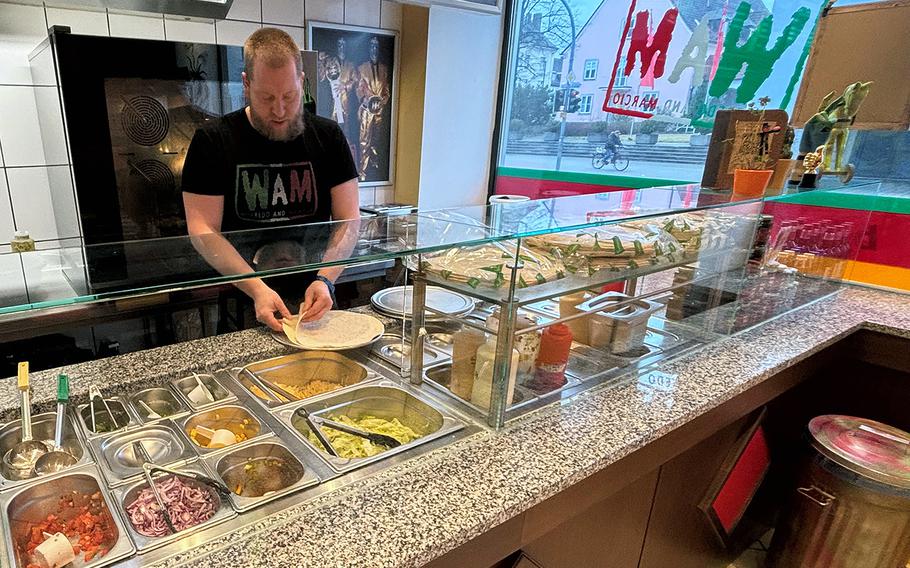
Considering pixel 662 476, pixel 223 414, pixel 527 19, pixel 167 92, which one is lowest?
pixel 662 476

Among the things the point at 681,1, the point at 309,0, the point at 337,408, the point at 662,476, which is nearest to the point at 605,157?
the point at 681,1

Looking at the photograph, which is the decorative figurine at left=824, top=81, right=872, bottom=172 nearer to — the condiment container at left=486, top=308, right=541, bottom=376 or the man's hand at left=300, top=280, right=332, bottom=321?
the condiment container at left=486, top=308, right=541, bottom=376

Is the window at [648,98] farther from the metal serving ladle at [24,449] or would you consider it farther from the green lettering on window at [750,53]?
the metal serving ladle at [24,449]

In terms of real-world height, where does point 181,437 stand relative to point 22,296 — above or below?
below

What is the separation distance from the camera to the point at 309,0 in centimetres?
270

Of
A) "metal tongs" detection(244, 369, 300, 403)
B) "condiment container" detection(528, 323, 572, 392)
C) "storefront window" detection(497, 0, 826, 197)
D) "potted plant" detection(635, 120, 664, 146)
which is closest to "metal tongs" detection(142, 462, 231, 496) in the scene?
"metal tongs" detection(244, 369, 300, 403)

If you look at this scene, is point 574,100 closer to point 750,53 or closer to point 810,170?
point 750,53

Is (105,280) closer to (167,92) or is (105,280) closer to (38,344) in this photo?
(38,344)

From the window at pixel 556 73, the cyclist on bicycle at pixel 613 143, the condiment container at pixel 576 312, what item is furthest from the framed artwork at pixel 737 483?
the window at pixel 556 73

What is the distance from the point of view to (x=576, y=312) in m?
1.42

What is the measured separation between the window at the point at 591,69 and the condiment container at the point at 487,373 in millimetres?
2501

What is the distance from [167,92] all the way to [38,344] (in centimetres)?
98

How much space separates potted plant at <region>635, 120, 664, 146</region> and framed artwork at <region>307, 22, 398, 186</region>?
143 centimetres

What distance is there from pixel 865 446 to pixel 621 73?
85.6 inches
